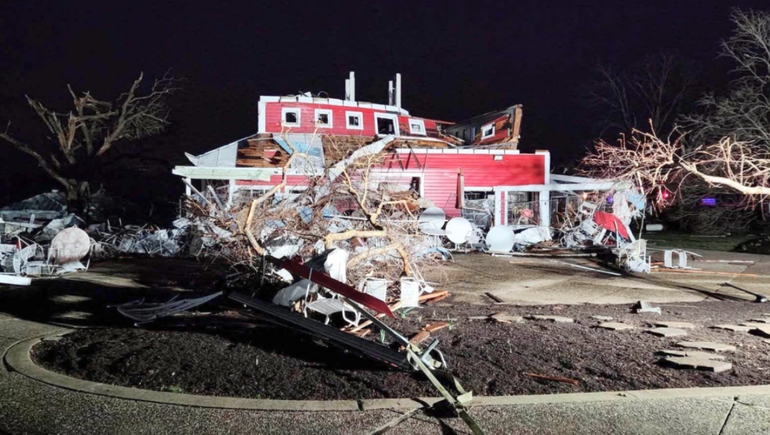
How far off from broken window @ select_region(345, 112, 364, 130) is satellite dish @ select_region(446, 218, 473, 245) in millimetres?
8798

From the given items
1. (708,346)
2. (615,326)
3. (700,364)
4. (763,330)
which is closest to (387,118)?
(615,326)

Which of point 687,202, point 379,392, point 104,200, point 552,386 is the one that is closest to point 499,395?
point 552,386

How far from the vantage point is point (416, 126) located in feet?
81.6

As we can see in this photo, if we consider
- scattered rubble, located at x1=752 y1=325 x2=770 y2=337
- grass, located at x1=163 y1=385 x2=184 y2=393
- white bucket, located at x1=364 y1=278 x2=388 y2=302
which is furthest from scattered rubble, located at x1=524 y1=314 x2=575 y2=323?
grass, located at x1=163 y1=385 x2=184 y2=393

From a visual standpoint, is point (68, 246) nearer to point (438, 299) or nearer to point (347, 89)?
point (438, 299)

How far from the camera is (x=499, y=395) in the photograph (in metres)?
4.00

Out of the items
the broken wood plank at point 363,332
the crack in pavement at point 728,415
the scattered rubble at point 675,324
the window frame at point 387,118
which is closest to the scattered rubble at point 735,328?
the scattered rubble at point 675,324

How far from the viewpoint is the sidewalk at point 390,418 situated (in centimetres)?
340

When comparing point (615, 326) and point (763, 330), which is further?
point (615, 326)

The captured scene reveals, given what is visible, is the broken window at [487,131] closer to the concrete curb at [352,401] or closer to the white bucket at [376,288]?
the white bucket at [376,288]

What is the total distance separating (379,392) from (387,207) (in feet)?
19.8

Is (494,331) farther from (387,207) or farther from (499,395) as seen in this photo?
(387,207)

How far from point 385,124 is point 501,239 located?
33.8ft

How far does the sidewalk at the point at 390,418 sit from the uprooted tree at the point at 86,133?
2179 cm
